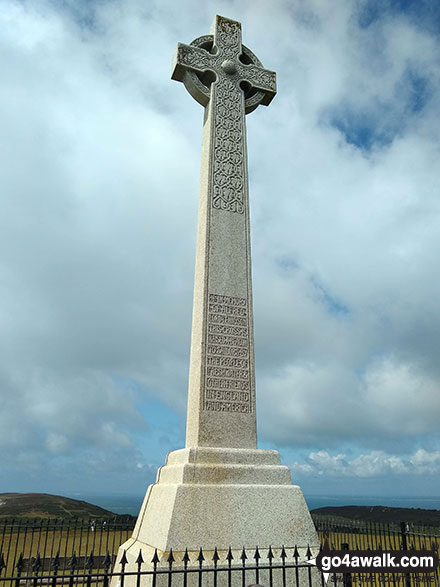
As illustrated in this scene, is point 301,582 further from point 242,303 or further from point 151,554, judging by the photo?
point 242,303

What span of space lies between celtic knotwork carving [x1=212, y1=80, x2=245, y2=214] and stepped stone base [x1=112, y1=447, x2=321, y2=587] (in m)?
3.96

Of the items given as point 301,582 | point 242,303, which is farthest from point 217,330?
point 301,582

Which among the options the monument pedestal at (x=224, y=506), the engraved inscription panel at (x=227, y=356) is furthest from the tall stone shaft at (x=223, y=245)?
the monument pedestal at (x=224, y=506)

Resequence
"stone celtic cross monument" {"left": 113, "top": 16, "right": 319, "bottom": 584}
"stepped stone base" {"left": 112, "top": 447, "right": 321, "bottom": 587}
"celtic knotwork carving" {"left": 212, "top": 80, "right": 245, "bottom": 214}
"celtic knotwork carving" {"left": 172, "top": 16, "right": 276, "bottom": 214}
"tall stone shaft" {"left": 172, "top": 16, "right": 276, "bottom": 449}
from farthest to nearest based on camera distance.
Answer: "celtic knotwork carving" {"left": 172, "top": 16, "right": 276, "bottom": 214} < "celtic knotwork carving" {"left": 212, "top": 80, "right": 245, "bottom": 214} < "tall stone shaft" {"left": 172, "top": 16, "right": 276, "bottom": 449} < "stone celtic cross monument" {"left": 113, "top": 16, "right": 319, "bottom": 584} < "stepped stone base" {"left": 112, "top": 447, "right": 321, "bottom": 587}

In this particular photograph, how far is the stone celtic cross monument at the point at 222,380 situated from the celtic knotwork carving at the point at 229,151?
19 millimetres

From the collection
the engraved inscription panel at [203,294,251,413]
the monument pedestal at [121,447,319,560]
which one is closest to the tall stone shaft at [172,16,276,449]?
the engraved inscription panel at [203,294,251,413]

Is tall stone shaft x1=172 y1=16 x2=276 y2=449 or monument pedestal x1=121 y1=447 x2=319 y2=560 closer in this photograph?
monument pedestal x1=121 y1=447 x2=319 y2=560

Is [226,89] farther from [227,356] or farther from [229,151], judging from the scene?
[227,356]

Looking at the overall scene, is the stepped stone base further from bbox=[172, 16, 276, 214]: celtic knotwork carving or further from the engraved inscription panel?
bbox=[172, 16, 276, 214]: celtic knotwork carving

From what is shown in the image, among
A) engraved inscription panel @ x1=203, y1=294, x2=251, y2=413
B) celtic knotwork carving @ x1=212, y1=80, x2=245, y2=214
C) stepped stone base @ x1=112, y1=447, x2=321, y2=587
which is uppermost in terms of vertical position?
celtic knotwork carving @ x1=212, y1=80, x2=245, y2=214

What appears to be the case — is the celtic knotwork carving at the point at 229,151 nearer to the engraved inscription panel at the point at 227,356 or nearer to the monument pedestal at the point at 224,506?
the engraved inscription panel at the point at 227,356

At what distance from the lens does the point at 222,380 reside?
6.86 meters

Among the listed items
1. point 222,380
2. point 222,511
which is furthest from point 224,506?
point 222,380

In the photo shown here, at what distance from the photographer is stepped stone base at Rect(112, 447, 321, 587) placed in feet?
18.1
